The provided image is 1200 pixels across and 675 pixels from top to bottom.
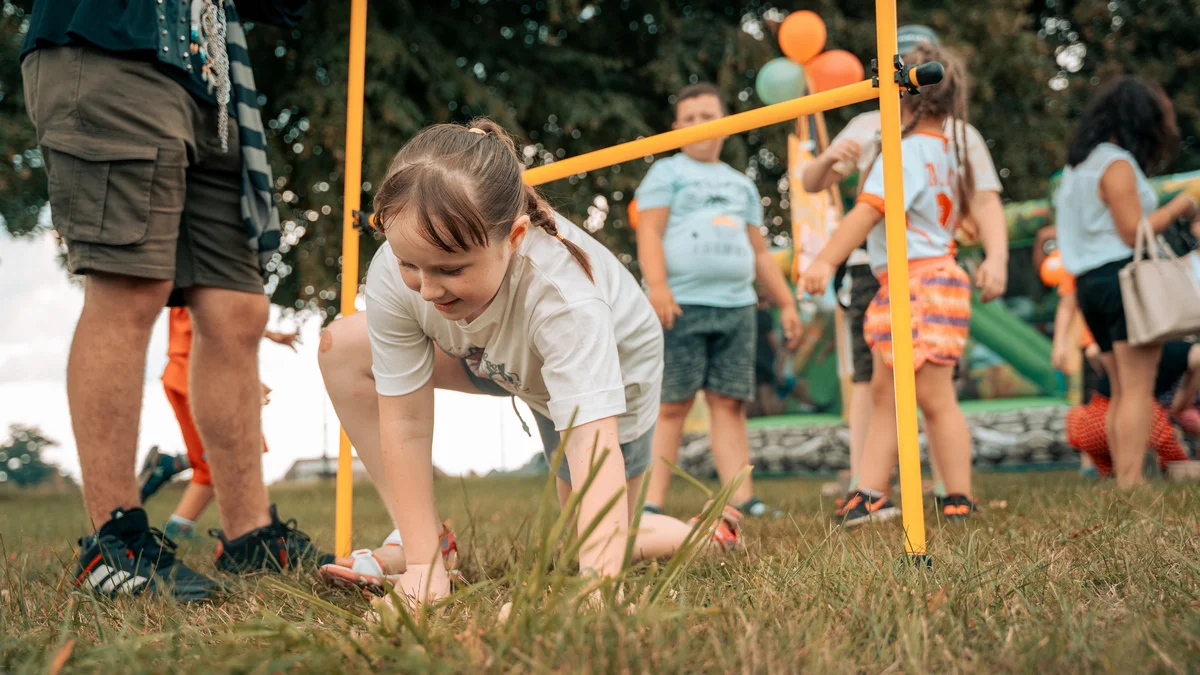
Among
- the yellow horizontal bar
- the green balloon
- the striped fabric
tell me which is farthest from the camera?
the green balloon

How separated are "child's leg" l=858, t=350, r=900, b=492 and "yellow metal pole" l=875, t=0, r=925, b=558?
3.76 feet

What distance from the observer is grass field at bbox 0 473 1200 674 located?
3.70ft

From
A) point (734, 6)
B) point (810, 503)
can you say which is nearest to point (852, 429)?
point (810, 503)

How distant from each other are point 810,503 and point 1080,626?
2682 millimetres

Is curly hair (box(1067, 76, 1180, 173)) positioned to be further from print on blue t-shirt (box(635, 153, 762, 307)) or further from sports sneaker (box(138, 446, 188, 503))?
sports sneaker (box(138, 446, 188, 503))

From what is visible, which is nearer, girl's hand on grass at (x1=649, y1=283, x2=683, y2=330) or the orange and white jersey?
the orange and white jersey

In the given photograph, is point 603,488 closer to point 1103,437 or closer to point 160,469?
point 160,469

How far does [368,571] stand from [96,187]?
94cm

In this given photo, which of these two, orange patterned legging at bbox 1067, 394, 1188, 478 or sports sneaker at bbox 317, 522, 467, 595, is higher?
sports sneaker at bbox 317, 522, 467, 595

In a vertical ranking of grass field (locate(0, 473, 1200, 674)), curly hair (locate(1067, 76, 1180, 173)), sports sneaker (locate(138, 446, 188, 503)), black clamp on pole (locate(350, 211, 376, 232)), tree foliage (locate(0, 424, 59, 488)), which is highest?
curly hair (locate(1067, 76, 1180, 173))

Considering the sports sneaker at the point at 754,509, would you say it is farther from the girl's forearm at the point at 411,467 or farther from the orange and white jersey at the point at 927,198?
the girl's forearm at the point at 411,467

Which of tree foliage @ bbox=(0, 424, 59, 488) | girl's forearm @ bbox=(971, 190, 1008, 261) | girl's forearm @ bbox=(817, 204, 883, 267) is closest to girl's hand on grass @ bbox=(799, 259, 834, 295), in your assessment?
girl's forearm @ bbox=(817, 204, 883, 267)

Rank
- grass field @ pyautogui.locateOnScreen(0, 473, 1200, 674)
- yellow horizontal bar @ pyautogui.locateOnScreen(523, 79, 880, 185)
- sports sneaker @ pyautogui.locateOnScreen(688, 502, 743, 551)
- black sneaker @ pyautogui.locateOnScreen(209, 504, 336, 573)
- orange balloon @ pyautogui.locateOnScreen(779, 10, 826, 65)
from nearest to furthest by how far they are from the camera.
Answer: grass field @ pyautogui.locateOnScreen(0, 473, 1200, 674) < yellow horizontal bar @ pyautogui.locateOnScreen(523, 79, 880, 185) < sports sneaker @ pyautogui.locateOnScreen(688, 502, 743, 551) < black sneaker @ pyautogui.locateOnScreen(209, 504, 336, 573) < orange balloon @ pyautogui.locateOnScreen(779, 10, 826, 65)

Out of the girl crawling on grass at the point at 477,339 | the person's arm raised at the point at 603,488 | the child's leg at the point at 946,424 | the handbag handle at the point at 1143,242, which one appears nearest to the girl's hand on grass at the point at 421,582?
the girl crawling on grass at the point at 477,339
